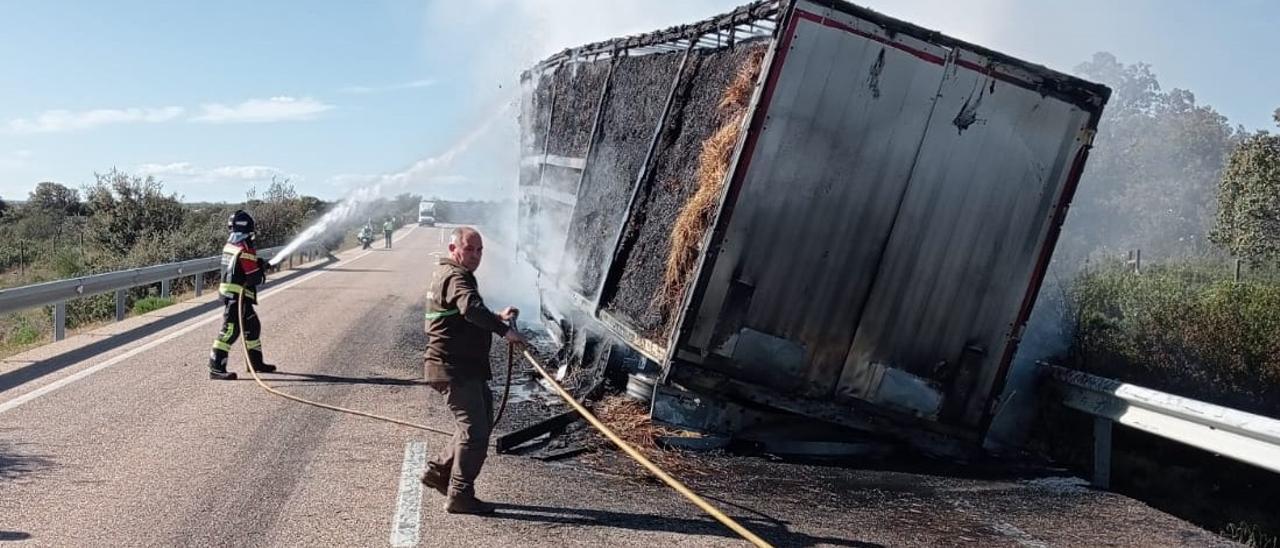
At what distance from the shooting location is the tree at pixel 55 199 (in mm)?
65812

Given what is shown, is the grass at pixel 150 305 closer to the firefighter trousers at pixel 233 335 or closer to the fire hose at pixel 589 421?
the firefighter trousers at pixel 233 335

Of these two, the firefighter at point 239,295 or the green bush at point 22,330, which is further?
the green bush at point 22,330

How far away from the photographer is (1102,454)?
6.66 meters

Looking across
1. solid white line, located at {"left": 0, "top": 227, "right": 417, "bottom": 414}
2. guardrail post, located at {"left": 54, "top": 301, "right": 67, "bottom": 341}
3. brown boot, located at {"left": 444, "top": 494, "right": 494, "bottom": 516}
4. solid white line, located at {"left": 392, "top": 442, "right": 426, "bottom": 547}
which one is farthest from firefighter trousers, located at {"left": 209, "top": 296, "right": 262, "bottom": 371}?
brown boot, located at {"left": 444, "top": 494, "right": 494, "bottom": 516}

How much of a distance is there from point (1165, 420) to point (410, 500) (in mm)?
4361

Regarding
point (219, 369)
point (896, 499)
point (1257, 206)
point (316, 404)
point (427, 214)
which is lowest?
point (219, 369)

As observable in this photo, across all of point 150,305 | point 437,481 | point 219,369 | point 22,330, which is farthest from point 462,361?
point 22,330

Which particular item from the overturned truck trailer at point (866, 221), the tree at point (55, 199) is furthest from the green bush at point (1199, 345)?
the tree at point (55, 199)

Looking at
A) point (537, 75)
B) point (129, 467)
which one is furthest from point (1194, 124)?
point (129, 467)

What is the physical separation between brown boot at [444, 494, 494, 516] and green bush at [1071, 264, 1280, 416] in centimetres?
529

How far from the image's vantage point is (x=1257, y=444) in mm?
5172

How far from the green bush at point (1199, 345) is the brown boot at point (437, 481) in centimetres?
535

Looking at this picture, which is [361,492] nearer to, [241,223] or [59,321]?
[241,223]

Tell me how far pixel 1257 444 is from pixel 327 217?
12.6m
